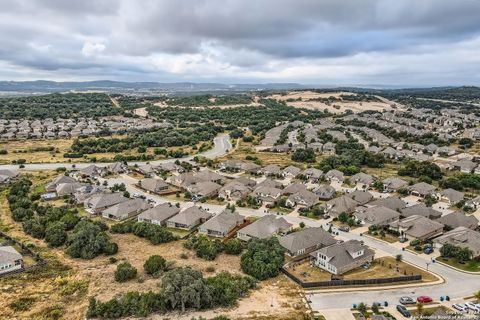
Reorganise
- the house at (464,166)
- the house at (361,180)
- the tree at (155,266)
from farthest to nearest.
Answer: the house at (464,166) < the house at (361,180) < the tree at (155,266)

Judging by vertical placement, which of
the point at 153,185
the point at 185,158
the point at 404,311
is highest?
the point at 404,311

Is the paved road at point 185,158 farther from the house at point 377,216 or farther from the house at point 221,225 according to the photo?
the house at point 377,216

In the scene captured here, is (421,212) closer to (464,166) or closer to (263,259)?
(263,259)

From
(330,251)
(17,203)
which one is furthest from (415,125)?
(17,203)

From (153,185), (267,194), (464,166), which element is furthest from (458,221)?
(153,185)

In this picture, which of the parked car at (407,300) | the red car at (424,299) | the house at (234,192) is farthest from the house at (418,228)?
the house at (234,192)

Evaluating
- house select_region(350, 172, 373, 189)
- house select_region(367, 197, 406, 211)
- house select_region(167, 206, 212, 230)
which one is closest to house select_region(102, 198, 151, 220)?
house select_region(167, 206, 212, 230)
